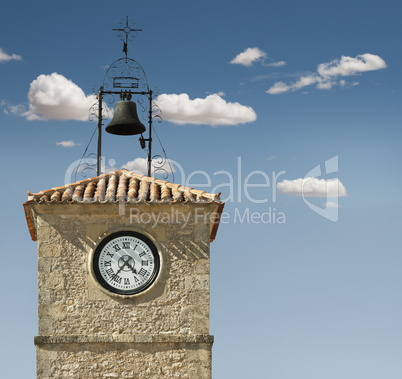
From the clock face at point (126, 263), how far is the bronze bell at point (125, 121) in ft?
9.08

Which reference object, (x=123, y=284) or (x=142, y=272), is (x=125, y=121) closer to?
(x=142, y=272)

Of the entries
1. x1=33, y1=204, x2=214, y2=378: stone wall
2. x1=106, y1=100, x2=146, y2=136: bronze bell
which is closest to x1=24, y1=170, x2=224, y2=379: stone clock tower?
x1=33, y1=204, x2=214, y2=378: stone wall

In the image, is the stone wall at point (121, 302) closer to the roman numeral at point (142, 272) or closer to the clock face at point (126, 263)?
the clock face at point (126, 263)

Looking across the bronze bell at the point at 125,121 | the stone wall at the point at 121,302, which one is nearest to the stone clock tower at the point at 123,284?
the stone wall at the point at 121,302

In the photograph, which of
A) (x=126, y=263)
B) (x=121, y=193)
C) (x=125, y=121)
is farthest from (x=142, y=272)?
(x=125, y=121)

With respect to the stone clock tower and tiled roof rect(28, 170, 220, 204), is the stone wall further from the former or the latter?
tiled roof rect(28, 170, 220, 204)

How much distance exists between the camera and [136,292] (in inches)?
443

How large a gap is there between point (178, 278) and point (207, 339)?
1.13 metres

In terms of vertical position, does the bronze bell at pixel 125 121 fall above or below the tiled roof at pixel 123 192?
above

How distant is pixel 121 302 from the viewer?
36.8 feet

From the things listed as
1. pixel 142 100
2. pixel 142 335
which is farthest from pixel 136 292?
pixel 142 100

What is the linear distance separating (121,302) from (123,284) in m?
0.30

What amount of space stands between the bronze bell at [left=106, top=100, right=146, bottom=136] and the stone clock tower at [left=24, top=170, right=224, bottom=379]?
2.12 meters

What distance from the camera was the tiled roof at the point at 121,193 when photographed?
1134 cm
